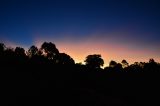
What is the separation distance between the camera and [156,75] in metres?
53.8

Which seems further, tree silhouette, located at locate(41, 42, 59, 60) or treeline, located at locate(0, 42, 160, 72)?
tree silhouette, located at locate(41, 42, 59, 60)

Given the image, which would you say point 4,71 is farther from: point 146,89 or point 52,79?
point 146,89

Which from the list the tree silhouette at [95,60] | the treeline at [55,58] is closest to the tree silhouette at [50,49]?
the treeline at [55,58]

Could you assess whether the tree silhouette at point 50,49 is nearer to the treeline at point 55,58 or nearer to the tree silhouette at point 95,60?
the treeline at point 55,58

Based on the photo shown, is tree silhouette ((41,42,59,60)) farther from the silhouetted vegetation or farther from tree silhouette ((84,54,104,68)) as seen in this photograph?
the silhouetted vegetation

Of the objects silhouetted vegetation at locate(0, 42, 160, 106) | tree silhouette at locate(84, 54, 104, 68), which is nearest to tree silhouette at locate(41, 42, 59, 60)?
tree silhouette at locate(84, 54, 104, 68)

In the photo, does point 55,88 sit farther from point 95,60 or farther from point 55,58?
point 95,60

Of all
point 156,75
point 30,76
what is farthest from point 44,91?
point 156,75

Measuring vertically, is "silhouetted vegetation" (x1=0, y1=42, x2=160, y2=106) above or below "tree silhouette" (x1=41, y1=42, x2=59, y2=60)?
below

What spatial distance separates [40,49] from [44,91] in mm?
62322

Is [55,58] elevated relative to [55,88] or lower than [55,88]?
elevated

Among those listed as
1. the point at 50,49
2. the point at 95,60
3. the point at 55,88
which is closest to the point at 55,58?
the point at 50,49

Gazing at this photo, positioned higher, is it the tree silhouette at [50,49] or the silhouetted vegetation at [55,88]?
the tree silhouette at [50,49]

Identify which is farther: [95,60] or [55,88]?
[95,60]
